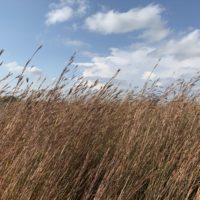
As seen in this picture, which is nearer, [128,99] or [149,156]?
[149,156]

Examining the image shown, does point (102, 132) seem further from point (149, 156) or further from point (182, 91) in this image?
point (182, 91)

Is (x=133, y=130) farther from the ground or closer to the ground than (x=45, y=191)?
farther from the ground

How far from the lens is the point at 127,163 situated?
323cm

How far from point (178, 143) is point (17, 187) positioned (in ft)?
5.51

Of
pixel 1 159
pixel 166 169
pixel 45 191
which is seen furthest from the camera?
pixel 166 169

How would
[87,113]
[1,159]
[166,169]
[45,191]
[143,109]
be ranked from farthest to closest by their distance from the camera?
[143,109] → [87,113] → [166,169] → [1,159] → [45,191]

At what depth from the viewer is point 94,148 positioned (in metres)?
3.55

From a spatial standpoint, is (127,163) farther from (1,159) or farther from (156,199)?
(1,159)

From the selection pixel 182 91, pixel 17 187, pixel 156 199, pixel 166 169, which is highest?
pixel 182 91

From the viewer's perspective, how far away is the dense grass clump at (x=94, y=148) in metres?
2.87

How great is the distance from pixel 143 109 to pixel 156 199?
3.83 ft

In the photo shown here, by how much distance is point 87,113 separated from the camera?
369 centimetres

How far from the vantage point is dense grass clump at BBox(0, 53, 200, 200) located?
113 inches

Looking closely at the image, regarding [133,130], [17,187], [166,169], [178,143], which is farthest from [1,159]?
[178,143]
